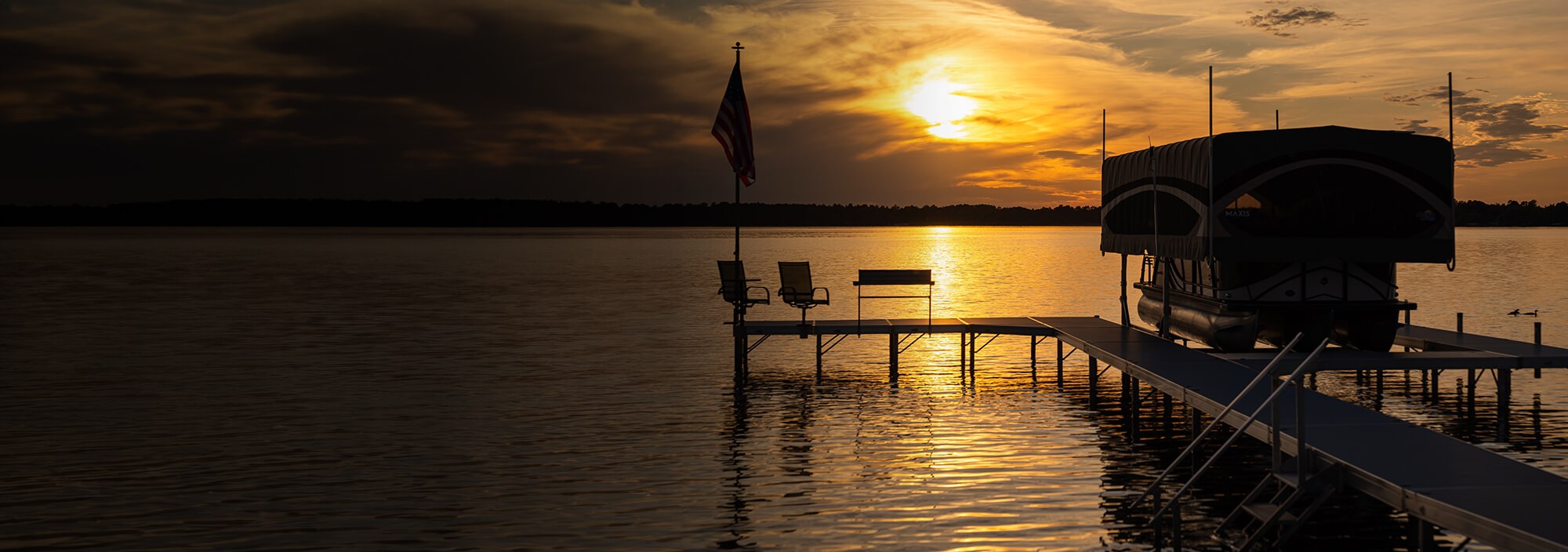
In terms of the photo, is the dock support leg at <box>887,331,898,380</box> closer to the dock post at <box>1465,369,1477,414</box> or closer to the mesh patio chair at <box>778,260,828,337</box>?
the mesh patio chair at <box>778,260,828,337</box>

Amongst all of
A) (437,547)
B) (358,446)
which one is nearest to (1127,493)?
(437,547)

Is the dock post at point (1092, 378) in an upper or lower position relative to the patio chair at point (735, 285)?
lower

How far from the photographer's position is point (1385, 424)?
12633mm

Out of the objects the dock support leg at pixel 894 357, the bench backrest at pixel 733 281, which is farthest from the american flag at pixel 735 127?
the dock support leg at pixel 894 357

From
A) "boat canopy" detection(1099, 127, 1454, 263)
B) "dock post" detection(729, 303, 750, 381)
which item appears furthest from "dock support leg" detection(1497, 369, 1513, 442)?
"dock post" detection(729, 303, 750, 381)

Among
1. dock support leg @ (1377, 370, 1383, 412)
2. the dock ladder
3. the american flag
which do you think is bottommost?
dock support leg @ (1377, 370, 1383, 412)

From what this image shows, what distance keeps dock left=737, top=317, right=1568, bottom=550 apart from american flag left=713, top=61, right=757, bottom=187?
349 cm

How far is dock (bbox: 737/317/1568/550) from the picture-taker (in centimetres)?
908

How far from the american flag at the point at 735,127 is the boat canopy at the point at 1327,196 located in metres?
9.61

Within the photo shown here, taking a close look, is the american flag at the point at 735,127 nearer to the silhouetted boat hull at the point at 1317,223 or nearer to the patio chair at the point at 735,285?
the patio chair at the point at 735,285

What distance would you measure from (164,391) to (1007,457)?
1685 cm

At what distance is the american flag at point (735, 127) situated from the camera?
81.8ft

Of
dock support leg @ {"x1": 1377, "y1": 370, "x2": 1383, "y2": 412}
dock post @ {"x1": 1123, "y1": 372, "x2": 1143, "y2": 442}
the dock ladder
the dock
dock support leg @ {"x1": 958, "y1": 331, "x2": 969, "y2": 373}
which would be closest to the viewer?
the dock

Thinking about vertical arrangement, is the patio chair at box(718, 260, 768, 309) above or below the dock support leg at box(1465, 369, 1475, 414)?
above
